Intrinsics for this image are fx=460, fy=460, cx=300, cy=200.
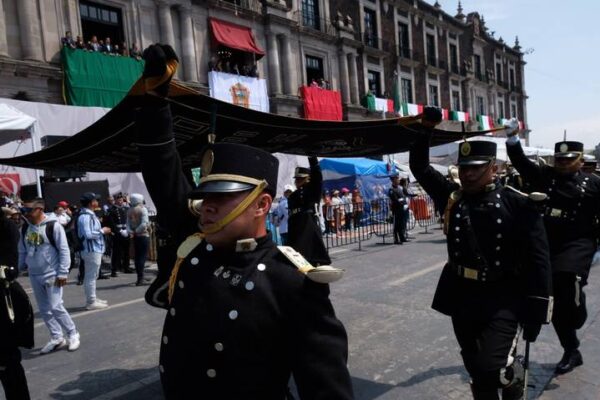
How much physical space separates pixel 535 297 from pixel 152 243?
35.7ft

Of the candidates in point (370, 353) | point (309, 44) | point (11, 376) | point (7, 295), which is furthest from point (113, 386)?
point (309, 44)

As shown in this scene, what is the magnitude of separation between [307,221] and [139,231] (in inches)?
186

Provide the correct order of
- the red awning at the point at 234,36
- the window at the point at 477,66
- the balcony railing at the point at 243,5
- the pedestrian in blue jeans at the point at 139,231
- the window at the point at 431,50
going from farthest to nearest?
the window at the point at 477,66 → the window at the point at 431,50 → the balcony railing at the point at 243,5 → the red awning at the point at 234,36 → the pedestrian in blue jeans at the point at 139,231

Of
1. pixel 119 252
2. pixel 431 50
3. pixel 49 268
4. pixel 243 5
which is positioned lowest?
pixel 119 252

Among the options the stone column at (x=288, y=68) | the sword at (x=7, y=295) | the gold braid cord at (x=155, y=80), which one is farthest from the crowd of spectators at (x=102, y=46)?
the gold braid cord at (x=155, y=80)

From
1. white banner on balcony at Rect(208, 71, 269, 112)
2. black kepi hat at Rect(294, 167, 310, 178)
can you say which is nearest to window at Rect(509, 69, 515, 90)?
white banner on balcony at Rect(208, 71, 269, 112)

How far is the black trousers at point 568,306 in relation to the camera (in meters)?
4.38

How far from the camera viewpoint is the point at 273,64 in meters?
25.7

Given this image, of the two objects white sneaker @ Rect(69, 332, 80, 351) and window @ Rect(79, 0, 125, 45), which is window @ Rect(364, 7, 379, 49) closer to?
window @ Rect(79, 0, 125, 45)

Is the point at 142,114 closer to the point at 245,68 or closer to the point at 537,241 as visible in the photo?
the point at 537,241

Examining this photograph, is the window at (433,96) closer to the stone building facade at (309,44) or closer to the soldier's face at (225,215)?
the stone building facade at (309,44)

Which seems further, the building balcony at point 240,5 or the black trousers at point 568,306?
the building balcony at point 240,5

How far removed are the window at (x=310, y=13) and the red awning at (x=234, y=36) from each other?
5630 mm

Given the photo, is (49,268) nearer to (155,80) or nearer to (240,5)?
(155,80)
